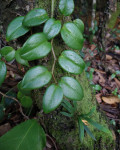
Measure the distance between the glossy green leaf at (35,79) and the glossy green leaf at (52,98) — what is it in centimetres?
4

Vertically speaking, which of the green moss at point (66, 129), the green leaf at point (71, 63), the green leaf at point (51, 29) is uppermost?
the green leaf at point (51, 29)

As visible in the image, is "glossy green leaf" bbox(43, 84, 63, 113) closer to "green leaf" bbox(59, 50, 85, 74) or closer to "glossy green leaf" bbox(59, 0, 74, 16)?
"green leaf" bbox(59, 50, 85, 74)

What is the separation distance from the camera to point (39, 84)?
0.61 meters

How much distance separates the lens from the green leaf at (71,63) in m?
0.66

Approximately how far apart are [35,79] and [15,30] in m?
0.28

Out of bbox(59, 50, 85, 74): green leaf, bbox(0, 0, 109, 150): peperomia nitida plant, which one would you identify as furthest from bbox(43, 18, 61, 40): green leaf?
bbox(59, 50, 85, 74): green leaf

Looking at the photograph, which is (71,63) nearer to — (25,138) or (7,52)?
(7,52)

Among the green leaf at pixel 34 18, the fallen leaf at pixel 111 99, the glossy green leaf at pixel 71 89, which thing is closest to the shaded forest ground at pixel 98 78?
the fallen leaf at pixel 111 99

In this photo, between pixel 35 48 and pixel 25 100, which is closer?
pixel 35 48

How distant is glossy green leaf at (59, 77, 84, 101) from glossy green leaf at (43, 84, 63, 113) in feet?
0.08

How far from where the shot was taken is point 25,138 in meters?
0.78

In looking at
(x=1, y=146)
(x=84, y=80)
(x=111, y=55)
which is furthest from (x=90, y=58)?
(x=1, y=146)

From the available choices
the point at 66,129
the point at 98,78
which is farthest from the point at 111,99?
the point at 66,129

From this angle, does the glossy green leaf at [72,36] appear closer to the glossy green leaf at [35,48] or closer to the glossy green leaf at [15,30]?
the glossy green leaf at [35,48]
